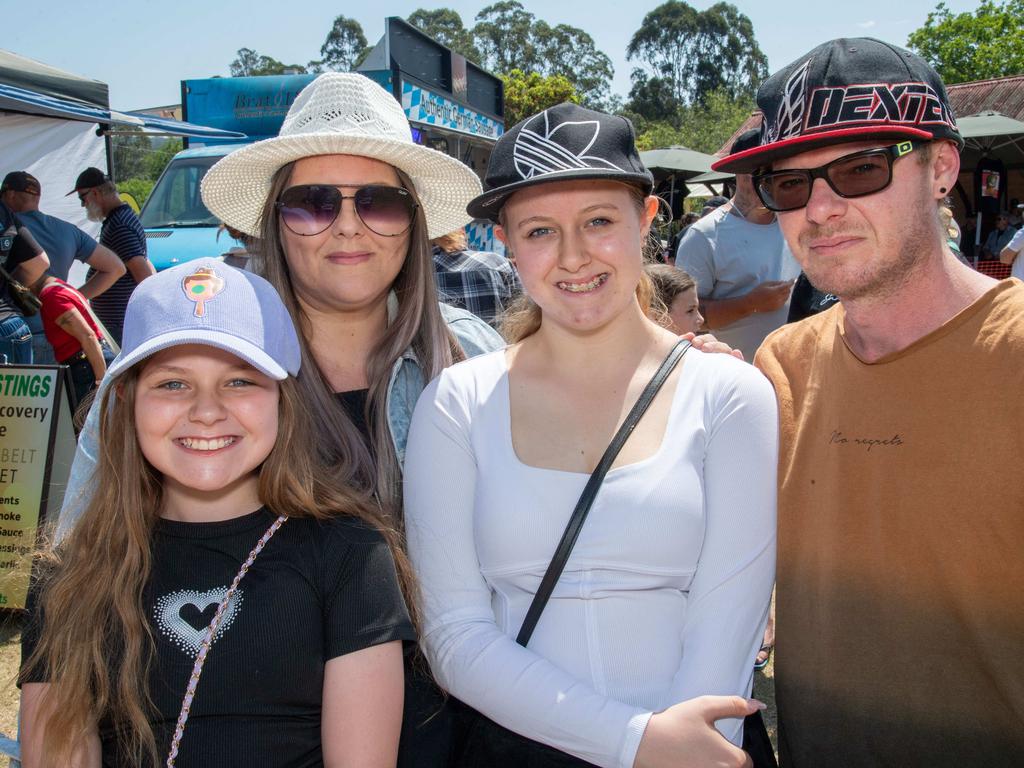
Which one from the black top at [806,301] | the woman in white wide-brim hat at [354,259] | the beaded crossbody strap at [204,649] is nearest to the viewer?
the beaded crossbody strap at [204,649]

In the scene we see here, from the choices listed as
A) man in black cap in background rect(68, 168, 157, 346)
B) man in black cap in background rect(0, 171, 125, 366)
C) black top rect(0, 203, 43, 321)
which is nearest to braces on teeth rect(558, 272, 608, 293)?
black top rect(0, 203, 43, 321)

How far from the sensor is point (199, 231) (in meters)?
8.83

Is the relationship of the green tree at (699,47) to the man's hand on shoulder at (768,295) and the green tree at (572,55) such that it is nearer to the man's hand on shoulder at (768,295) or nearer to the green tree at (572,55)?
the green tree at (572,55)

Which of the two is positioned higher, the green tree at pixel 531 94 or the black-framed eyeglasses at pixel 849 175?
the green tree at pixel 531 94

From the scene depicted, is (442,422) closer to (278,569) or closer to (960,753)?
(278,569)

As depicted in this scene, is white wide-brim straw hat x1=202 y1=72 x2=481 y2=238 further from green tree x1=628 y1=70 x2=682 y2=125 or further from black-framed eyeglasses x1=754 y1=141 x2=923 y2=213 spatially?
green tree x1=628 y1=70 x2=682 y2=125

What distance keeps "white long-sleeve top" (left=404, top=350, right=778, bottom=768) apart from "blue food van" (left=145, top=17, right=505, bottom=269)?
20.2 ft

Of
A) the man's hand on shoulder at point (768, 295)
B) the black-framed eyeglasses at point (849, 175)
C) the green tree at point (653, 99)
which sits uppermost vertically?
the green tree at point (653, 99)

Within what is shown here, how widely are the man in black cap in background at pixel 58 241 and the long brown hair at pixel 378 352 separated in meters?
5.33

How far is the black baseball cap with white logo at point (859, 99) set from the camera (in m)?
1.71

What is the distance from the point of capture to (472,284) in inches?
168

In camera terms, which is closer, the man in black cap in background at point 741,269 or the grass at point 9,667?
the grass at point 9,667

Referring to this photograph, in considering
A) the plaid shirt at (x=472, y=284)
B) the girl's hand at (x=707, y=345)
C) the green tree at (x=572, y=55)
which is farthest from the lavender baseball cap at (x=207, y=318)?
the green tree at (x=572, y=55)

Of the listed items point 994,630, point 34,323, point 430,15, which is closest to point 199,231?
point 34,323
